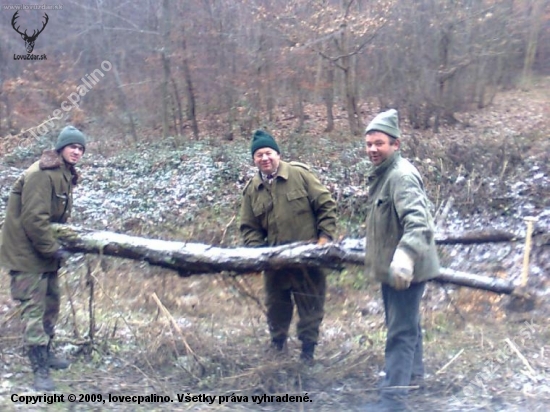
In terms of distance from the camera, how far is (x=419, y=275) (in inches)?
183

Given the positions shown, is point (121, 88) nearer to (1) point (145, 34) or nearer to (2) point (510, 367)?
(1) point (145, 34)

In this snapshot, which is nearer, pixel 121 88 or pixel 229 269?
pixel 229 269

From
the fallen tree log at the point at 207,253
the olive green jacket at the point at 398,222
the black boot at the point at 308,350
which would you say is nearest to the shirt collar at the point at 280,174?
the fallen tree log at the point at 207,253

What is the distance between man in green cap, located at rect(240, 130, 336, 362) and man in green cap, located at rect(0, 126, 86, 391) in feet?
5.17

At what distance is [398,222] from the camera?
15.6 feet

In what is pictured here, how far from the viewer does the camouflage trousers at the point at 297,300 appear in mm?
5730

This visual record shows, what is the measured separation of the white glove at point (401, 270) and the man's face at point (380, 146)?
2.67 ft

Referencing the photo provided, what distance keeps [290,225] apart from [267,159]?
0.59 m

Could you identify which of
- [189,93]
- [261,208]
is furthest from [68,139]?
[189,93]

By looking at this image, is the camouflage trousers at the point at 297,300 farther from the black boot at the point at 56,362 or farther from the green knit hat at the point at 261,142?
the black boot at the point at 56,362

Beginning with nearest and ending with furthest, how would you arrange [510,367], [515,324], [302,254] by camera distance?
[302,254]
[510,367]
[515,324]

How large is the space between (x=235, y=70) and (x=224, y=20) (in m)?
1.51

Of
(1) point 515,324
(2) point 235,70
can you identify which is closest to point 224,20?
(2) point 235,70

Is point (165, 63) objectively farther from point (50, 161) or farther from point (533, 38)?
point (50, 161)
